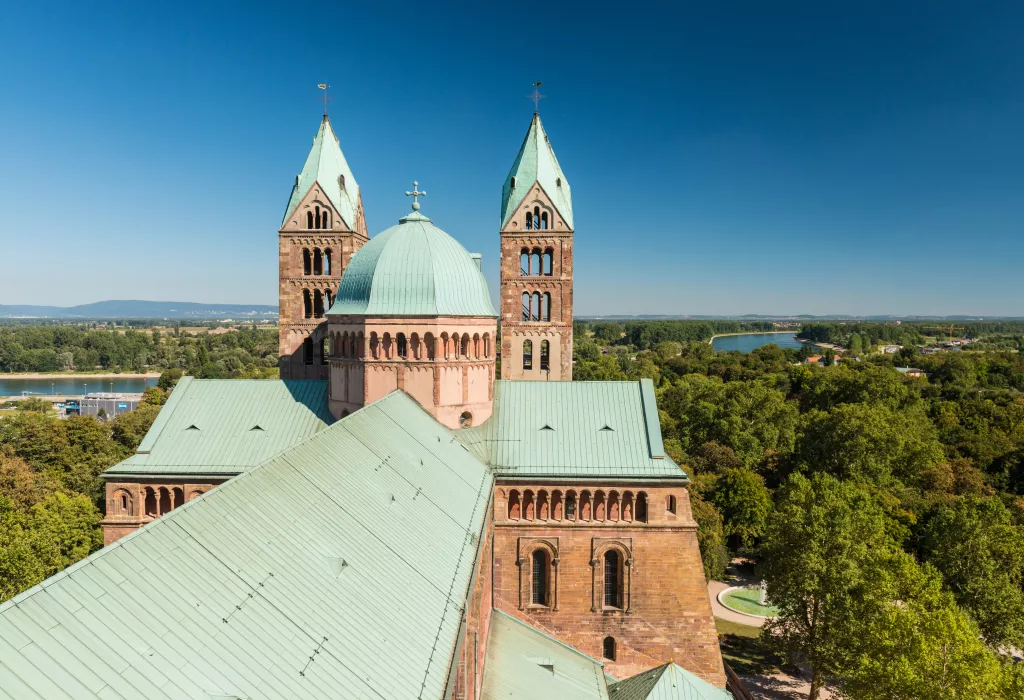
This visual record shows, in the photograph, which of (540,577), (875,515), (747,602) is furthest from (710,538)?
(540,577)

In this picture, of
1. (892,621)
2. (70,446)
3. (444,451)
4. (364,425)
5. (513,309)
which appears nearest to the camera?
(364,425)

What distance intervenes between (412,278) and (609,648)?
20237 mm

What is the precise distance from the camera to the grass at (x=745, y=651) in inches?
1437

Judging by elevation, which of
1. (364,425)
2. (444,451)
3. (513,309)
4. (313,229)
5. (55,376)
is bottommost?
(55,376)

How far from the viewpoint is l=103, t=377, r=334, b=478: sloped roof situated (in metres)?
30.9

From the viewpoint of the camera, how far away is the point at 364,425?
21703 millimetres

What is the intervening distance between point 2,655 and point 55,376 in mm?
219404

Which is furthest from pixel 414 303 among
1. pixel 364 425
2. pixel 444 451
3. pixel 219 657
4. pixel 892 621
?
pixel 892 621

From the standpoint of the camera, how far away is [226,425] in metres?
32.7

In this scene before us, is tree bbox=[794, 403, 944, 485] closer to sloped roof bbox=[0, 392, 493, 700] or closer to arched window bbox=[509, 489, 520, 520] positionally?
arched window bbox=[509, 489, 520, 520]

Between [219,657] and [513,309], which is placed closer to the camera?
[219,657]

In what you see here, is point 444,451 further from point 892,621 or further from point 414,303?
point 892,621

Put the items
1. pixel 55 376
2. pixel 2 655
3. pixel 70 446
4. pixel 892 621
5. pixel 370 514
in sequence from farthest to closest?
pixel 55 376, pixel 70 446, pixel 892 621, pixel 370 514, pixel 2 655

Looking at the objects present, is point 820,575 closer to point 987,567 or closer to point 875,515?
point 987,567
